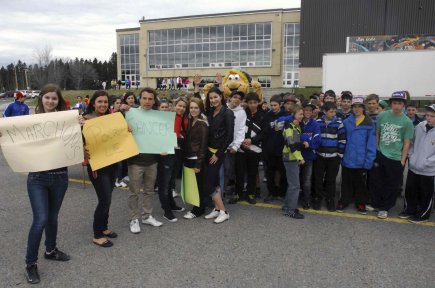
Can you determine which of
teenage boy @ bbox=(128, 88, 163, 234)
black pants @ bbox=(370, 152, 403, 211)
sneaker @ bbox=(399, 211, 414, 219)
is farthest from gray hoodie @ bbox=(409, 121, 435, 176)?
teenage boy @ bbox=(128, 88, 163, 234)

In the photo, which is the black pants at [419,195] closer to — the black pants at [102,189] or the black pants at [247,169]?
the black pants at [247,169]

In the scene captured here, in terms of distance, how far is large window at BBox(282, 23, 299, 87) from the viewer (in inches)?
1802

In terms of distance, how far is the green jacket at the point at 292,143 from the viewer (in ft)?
16.4

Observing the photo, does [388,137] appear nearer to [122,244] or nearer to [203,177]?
[203,177]

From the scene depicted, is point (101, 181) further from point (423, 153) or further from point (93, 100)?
point (423, 153)

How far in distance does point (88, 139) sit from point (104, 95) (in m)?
0.55

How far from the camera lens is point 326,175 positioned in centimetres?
558

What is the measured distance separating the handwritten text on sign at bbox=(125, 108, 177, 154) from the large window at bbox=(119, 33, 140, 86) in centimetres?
5673

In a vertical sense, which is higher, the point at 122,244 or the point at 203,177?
the point at 203,177

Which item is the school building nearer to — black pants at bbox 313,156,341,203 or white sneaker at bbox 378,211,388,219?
black pants at bbox 313,156,341,203

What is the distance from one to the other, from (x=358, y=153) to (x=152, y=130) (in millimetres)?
3119

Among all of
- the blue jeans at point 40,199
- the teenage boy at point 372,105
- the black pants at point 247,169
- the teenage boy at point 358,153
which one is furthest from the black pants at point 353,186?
the blue jeans at point 40,199

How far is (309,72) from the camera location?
4047cm

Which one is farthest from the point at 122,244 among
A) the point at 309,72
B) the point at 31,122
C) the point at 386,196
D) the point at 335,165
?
the point at 309,72
